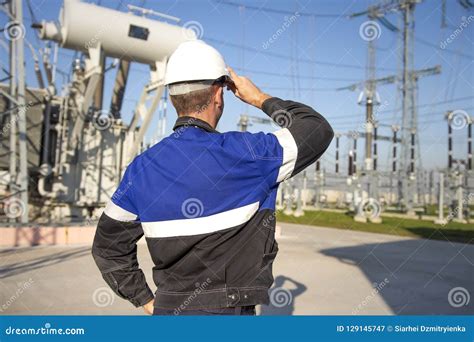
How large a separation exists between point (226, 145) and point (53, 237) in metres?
9.40

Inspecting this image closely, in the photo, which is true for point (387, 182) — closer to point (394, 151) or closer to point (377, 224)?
point (394, 151)

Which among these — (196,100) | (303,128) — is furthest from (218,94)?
(303,128)

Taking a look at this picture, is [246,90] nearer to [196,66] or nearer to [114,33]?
[196,66]

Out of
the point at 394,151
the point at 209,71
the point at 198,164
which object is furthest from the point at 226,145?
the point at 394,151

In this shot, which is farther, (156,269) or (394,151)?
(394,151)

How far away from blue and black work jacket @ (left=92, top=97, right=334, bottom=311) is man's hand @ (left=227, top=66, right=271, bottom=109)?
0.28 feet

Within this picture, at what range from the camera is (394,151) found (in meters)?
26.6

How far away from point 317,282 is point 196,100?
5.87 m

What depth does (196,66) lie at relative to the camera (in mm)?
1597

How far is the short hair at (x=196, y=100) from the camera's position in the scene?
1605 millimetres

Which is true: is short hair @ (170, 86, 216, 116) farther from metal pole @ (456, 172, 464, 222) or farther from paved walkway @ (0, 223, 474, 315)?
metal pole @ (456, 172, 464, 222)

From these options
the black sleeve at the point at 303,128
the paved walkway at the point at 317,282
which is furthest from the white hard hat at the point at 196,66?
the paved walkway at the point at 317,282

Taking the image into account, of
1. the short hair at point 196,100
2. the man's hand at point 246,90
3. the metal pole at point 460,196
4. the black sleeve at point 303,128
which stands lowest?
the metal pole at point 460,196

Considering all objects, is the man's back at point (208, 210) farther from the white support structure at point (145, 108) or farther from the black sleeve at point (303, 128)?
the white support structure at point (145, 108)
